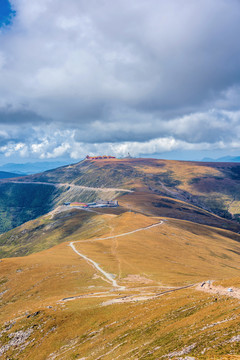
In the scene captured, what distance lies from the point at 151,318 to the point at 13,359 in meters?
25.3

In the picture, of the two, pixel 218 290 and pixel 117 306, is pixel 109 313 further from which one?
pixel 218 290

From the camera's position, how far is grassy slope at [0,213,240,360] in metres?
35.0

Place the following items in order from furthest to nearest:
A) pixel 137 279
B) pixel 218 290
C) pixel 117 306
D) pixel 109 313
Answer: pixel 137 279
pixel 117 306
pixel 218 290
pixel 109 313

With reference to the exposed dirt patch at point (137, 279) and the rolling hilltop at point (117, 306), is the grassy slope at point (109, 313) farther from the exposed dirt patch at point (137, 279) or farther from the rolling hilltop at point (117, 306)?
the exposed dirt patch at point (137, 279)

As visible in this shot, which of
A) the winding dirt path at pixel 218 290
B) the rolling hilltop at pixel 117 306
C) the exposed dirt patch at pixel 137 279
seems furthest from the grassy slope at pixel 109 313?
the winding dirt path at pixel 218 290

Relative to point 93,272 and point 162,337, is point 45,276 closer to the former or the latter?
point 93,272

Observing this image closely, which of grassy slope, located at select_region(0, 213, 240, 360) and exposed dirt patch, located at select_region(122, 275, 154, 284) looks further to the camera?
exposed dirt patch, located at select_region(122, 275, 154, 284)

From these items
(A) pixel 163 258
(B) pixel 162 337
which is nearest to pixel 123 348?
(B) pixel 162 337

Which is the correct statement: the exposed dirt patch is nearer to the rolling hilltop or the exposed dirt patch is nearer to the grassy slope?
the rolling hilltop

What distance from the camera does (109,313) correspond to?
4981 centimetres

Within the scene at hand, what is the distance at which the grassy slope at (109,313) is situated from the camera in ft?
115

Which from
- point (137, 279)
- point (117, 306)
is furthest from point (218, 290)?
point (137, 279)

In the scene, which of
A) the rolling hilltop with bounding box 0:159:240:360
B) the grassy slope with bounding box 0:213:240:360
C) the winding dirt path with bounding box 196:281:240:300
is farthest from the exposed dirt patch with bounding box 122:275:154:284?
the winding dirt path with bounding box 196:281:240:300

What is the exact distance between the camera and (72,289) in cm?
7150
